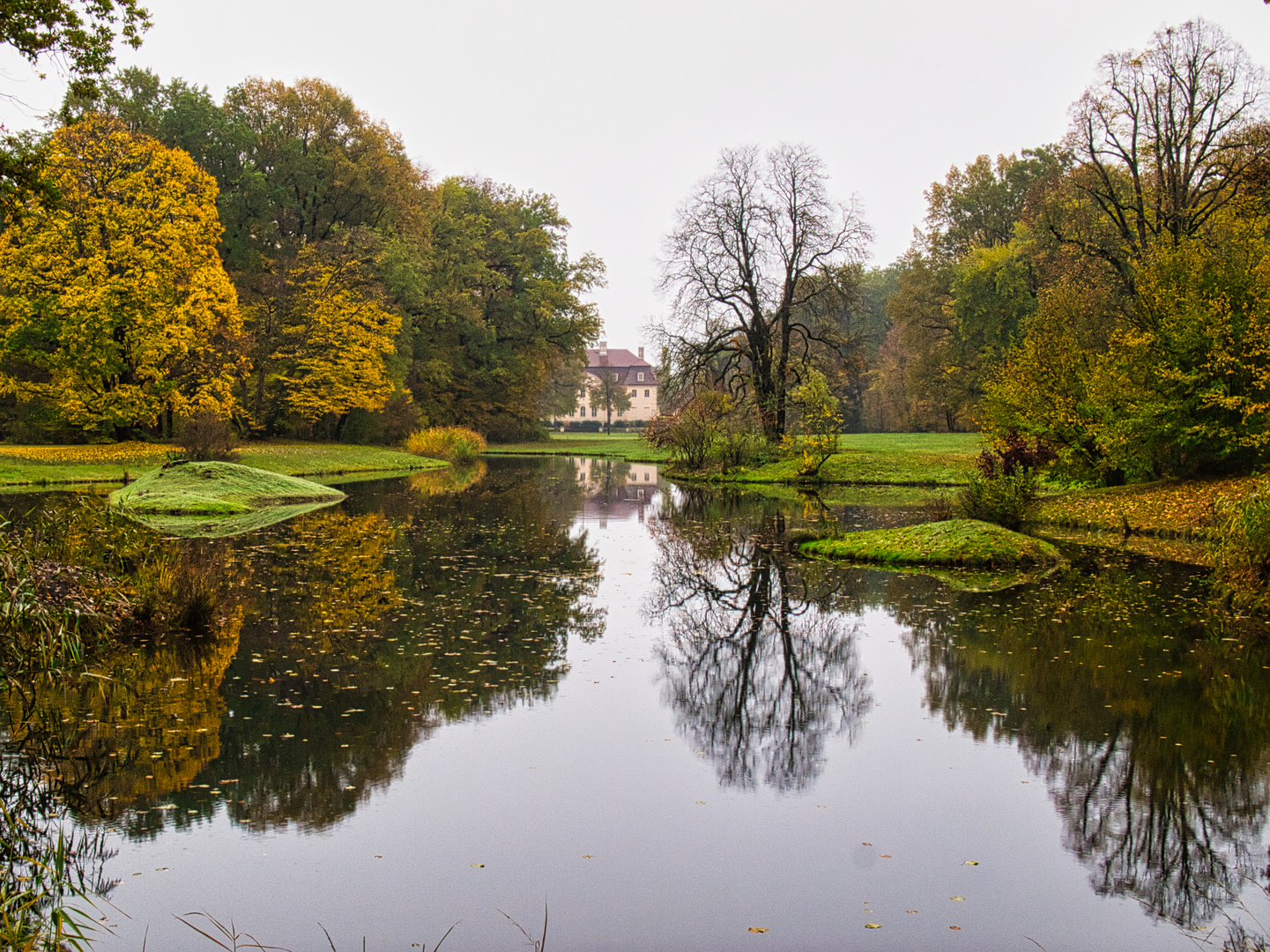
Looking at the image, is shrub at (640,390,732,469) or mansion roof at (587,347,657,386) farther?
mansion roof at (587,347,657,386)

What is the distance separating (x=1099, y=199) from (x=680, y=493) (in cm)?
1535

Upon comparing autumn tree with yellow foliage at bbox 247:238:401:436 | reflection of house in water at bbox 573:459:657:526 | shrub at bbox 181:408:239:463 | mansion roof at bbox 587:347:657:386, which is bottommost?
reflection of house in water at bbox 573:459:657:526

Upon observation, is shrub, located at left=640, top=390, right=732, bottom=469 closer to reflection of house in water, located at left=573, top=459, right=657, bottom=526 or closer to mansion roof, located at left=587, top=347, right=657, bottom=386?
reflection of house in water, located at left=573, top=459, right=657, bottom=526

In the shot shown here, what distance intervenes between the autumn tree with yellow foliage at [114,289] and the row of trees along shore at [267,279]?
0.25 ft

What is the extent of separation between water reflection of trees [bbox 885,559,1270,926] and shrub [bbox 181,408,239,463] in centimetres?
2368

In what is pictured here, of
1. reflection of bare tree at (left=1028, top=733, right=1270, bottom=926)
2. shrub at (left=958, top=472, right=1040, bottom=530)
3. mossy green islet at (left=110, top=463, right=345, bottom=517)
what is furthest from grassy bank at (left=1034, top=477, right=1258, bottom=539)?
mossy green islet at (left=110, top=463, right=345, bottom=517)

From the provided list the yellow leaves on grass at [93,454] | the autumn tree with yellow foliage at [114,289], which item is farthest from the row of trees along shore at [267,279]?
the yellow leaves on grass at [93,454]

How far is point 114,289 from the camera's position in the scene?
30531mm

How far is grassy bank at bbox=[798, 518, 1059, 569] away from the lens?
1437 centimetres

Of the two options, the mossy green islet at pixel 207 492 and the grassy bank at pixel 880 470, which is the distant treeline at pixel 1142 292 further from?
the mossy green islet at pixel 207 492

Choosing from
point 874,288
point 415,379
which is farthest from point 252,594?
point 874,288

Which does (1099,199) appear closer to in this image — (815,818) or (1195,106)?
(1195,106)

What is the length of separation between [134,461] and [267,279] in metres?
13.3

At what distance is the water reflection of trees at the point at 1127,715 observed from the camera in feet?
16.0
